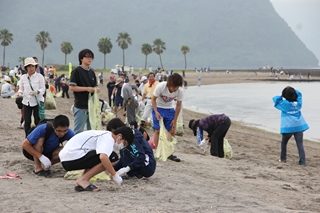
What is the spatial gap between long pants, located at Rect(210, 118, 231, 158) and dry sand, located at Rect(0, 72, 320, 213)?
0.23m

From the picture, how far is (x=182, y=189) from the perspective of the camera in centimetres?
585

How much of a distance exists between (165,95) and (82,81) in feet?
4.75

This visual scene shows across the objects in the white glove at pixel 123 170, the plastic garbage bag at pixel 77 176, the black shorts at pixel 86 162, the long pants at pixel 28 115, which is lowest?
the plastic garbage bag at pixel 77 176

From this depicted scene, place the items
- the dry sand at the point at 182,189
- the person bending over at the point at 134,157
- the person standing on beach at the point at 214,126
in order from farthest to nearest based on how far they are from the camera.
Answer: the person standing on beach at the point at 214,126 → the person bending over at the point at 134,157 → the dry sand at the point at 182,189

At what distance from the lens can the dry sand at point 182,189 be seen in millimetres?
4914

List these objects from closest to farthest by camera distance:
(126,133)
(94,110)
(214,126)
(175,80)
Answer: (126,133) → (94,110) → (175,80) → (214,126)

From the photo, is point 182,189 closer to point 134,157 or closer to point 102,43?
point 134,157

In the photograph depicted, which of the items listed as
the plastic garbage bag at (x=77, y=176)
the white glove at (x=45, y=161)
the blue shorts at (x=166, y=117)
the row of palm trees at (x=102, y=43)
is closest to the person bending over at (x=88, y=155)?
the plastic garbage bag at (x=77, y=176)

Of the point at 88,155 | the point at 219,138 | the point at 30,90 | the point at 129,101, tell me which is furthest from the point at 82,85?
the point at 129,101

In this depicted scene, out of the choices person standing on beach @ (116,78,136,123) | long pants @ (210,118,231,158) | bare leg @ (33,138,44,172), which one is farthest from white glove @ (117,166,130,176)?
person standing on beach @ (116,78,136,123)

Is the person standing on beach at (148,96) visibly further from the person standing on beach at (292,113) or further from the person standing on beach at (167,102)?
the person standing on beach at (167,102)

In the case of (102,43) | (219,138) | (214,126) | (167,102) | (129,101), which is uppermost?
(102,43)

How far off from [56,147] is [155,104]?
204 centimetres

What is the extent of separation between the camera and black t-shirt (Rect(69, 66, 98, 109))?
7129 millimetres
